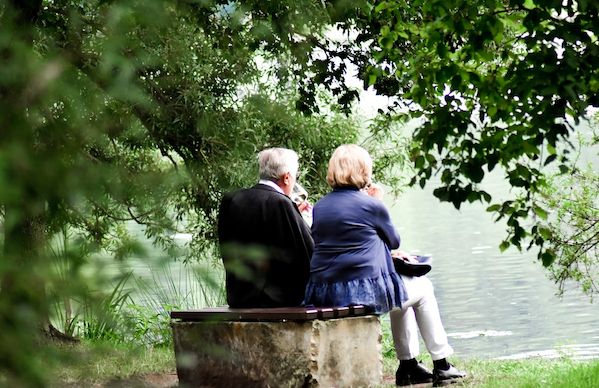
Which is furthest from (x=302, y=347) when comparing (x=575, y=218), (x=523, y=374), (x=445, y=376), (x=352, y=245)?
(x=575, y=218)

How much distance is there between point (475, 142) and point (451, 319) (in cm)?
1694

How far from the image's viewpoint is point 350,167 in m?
6.57

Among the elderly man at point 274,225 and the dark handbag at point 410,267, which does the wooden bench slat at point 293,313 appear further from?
the dark handbag at point 410,267

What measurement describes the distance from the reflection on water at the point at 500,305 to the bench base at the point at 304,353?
13.0 feet

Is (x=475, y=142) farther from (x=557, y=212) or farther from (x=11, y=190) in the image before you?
(x=557, y=212)

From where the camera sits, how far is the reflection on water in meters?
17.4

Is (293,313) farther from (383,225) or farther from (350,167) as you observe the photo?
(350,167)

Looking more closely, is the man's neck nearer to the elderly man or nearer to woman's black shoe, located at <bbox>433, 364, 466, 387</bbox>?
the elderly man

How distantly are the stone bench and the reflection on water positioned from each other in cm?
397

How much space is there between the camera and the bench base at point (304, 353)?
6359 millimetres

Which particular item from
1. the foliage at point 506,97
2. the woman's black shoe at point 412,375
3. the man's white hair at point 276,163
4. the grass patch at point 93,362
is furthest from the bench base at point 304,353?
the grass patch at point 93,362

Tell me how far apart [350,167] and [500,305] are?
18111mm

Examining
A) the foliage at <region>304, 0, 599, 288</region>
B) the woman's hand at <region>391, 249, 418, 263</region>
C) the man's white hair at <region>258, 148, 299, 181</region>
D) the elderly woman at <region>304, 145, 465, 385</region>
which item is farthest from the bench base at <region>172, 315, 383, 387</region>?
the foliage at <region>304, 0, 599, 288</region>

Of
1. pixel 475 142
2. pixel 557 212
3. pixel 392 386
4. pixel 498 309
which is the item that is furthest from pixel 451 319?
pixel 475 142
